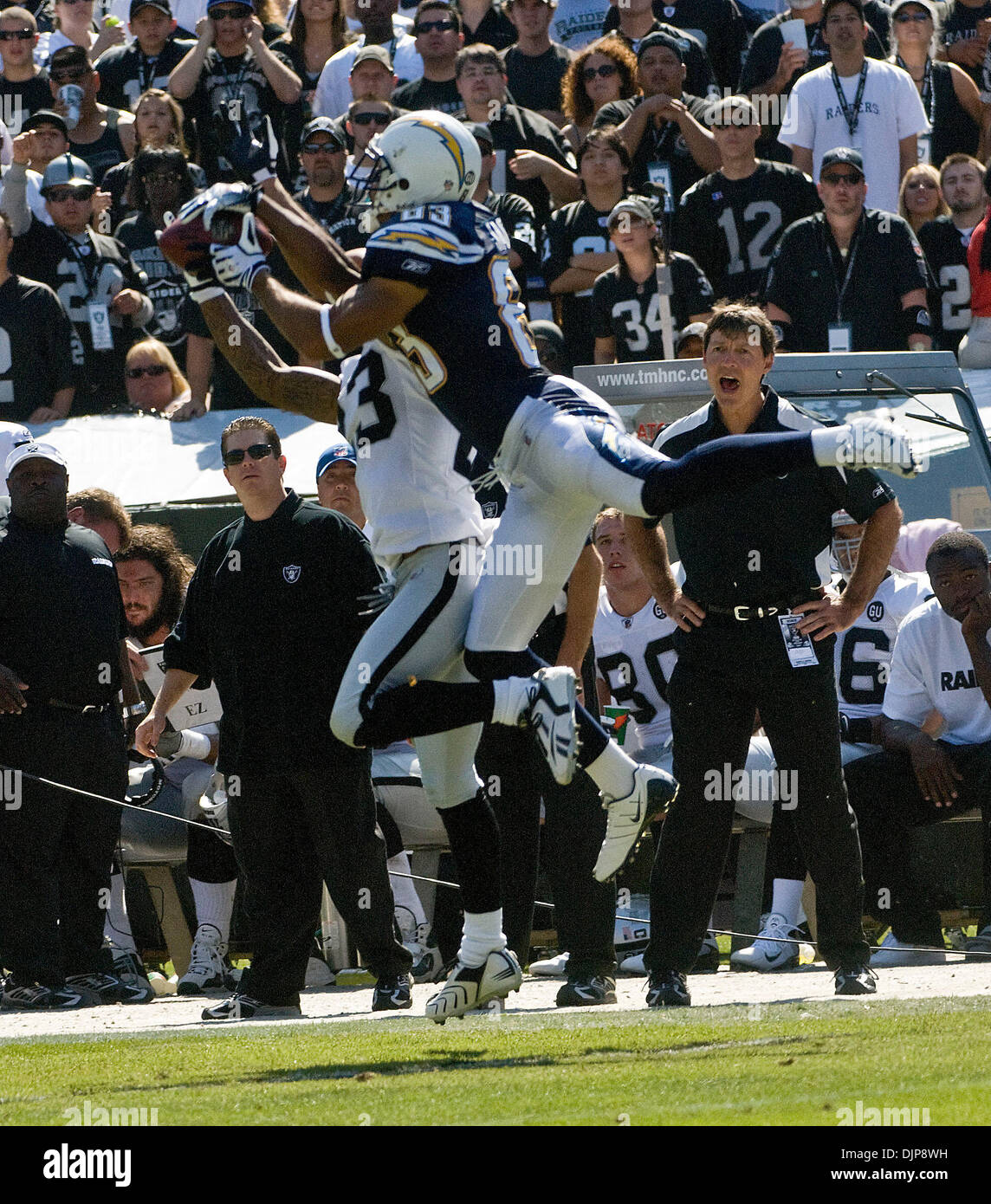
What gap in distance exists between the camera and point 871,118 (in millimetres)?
13070

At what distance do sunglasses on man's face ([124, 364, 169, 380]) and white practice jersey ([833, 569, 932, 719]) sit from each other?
5.32 metres

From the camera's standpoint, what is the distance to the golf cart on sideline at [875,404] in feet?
33.9

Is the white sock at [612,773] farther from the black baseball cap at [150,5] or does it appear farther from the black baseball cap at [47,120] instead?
the black baseball cap at [150,5]

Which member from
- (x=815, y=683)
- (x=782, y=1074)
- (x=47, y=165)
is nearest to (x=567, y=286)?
(x=47, y=165)

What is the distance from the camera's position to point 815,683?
6.93m

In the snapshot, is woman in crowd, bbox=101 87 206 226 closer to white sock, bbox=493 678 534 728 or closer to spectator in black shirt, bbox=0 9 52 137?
spectator in black shirt, bbox=0 9 52 137

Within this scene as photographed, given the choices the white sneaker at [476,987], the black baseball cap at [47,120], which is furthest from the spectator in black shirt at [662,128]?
the white sneaker at [476,987]

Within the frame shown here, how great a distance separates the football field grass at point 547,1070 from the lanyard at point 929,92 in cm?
908

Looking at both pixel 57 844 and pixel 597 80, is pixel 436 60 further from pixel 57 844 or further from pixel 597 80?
pixel 57 844

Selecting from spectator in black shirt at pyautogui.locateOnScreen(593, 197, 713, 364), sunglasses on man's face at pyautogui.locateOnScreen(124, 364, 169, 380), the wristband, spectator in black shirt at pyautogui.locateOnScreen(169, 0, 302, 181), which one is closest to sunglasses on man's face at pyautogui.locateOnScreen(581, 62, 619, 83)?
spectator in black shirt at pyautogui.locateOnScreen(593, 197, 713, 364)

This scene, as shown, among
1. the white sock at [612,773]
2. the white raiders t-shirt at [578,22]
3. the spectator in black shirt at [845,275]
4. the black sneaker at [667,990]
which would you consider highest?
the white raiders t-shirt at [578,22]

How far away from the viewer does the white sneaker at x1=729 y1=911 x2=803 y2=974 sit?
851 centimetres

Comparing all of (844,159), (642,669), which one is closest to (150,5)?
(844,159)
